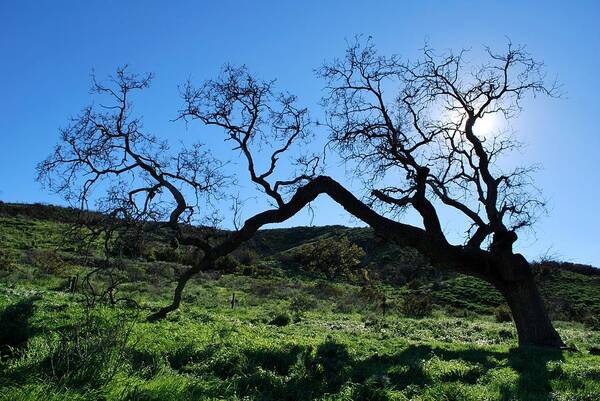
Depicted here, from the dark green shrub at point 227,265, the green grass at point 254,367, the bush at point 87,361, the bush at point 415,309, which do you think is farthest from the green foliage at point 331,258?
the bush at point 87,361

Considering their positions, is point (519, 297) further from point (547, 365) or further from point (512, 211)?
point (547, 365)

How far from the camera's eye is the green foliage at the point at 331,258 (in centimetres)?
5909

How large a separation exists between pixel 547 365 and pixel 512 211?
760 cm

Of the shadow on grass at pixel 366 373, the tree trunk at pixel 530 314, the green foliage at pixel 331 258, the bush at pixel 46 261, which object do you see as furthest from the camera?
the green foliage at pixel 331 258

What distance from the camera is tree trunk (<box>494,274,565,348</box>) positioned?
604 inches

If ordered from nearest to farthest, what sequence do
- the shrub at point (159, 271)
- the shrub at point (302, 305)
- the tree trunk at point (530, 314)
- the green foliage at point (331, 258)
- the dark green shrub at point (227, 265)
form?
1. the tree trunk at point (530, 314)
2. the shrub at point (302, 305)
3. the shrub at point (159, 271)
4. the dark green shrub at point (227, 265)
5. the green foliage at point (331, 258)

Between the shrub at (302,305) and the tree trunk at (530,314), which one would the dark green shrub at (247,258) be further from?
the tree trunk at (530,314)

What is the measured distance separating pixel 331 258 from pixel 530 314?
45.6 m

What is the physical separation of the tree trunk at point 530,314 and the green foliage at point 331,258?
40767 mm

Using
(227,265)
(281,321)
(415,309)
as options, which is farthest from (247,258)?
(281,321)

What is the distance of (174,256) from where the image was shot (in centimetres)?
5441

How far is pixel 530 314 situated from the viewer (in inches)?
619

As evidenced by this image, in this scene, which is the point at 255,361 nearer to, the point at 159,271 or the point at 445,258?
the point at 445,258

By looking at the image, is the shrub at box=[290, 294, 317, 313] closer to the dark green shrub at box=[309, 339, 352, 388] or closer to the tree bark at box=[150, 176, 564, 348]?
the tree bark at box=[150, 176, 564, 348]
